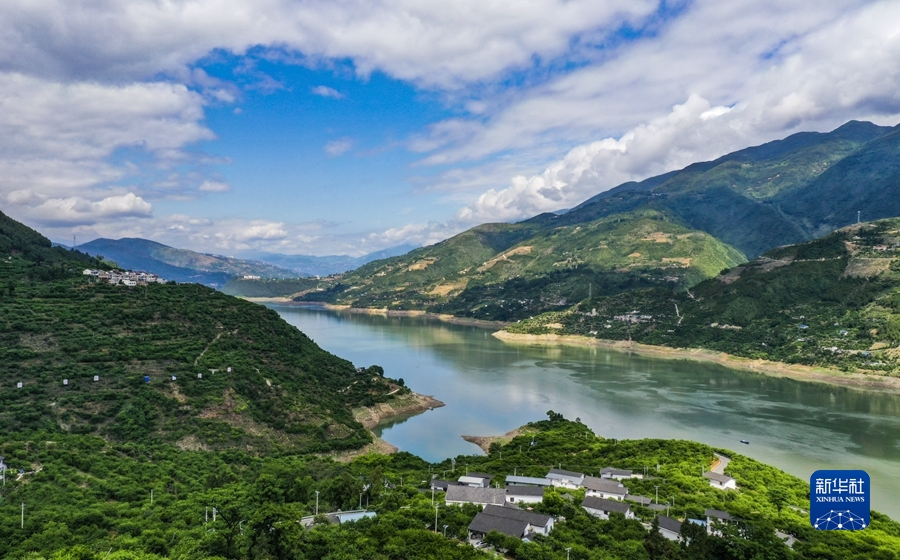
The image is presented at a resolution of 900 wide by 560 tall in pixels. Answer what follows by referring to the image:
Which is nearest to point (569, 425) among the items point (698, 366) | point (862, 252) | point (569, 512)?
point (569, 512)

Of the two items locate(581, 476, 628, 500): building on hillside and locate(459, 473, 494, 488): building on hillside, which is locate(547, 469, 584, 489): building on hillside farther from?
locate(459, 473, 494, 488): building on hillside

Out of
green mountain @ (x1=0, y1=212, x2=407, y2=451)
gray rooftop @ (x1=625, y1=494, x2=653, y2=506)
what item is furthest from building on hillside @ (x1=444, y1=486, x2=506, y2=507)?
green mountain @ (x1=0, y1=212, x2=407, y2=451)

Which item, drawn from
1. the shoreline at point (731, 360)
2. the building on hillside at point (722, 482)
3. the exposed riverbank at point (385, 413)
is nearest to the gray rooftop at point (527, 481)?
the building on hillside at point (722, 482)

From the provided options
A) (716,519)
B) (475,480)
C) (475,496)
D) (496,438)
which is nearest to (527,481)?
(475,480)

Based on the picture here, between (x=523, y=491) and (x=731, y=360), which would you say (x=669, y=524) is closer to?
(x=523, y=491)

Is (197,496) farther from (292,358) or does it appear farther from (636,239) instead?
(636,239)

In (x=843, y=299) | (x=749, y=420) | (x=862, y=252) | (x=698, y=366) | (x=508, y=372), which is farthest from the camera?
(x=862, y=252)
